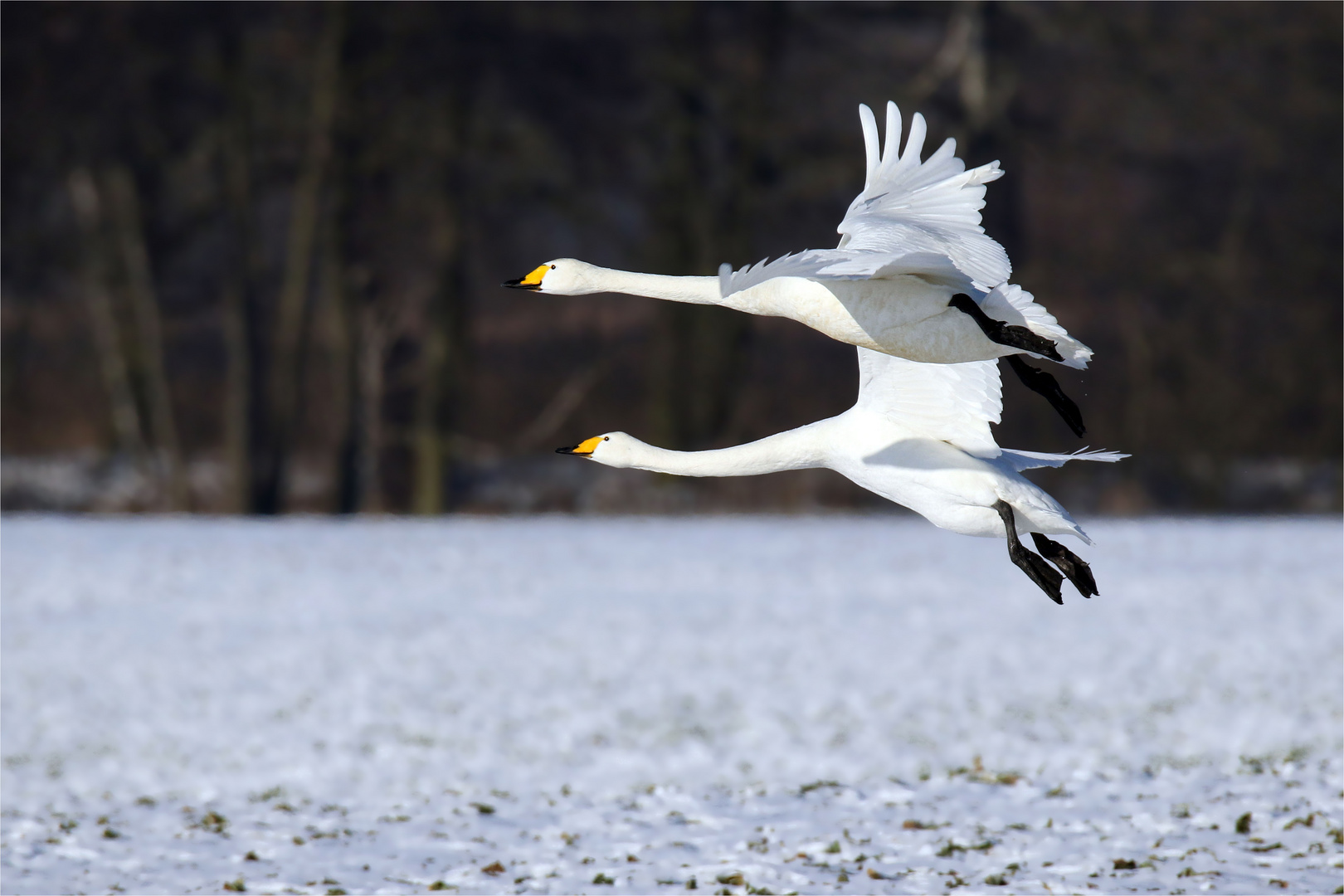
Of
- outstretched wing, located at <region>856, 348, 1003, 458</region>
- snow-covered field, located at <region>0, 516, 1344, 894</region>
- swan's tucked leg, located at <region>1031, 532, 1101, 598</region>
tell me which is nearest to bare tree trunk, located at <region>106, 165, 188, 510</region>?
snow-covered field, located at <region>0, 516, 1344, 894</region>

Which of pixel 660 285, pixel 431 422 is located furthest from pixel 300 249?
pixel 660 285

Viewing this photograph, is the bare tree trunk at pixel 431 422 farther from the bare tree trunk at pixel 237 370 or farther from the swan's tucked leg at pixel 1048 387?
the swan's tucked leg at pixel 1048 387

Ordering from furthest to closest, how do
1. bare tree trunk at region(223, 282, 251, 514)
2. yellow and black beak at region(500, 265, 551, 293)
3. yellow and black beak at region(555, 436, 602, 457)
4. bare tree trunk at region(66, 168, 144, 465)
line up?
bare tree trunk at region(66, 168, 144, 465)
bare tree trunk at region(223, 282, 251, 514)
yellow and black beak at region(555, 436, 602, 457)
yellow and black beak at region(500, 265, 551, 293)

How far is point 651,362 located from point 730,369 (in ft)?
4.36

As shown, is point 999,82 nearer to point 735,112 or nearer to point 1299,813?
point 735,112

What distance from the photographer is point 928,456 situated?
4.48 metres

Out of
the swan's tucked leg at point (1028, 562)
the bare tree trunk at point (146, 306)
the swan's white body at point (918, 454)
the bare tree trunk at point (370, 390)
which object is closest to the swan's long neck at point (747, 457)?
the swan's white body at point (918, 454)

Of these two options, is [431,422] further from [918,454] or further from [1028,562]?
[1028,562]

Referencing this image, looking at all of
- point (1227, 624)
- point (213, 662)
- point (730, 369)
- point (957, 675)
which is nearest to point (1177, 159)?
point (730, 369)

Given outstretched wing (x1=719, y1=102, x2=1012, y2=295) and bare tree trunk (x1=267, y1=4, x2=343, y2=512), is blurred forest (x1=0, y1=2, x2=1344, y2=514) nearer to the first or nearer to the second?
bare tree trunk (x1=267, y1=4, x2=343, y2=512)

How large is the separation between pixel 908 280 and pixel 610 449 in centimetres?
123

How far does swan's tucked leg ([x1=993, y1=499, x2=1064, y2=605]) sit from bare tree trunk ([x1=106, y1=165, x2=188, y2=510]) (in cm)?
1860

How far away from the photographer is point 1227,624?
12.9 meters

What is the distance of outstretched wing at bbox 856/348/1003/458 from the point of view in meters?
4.86
